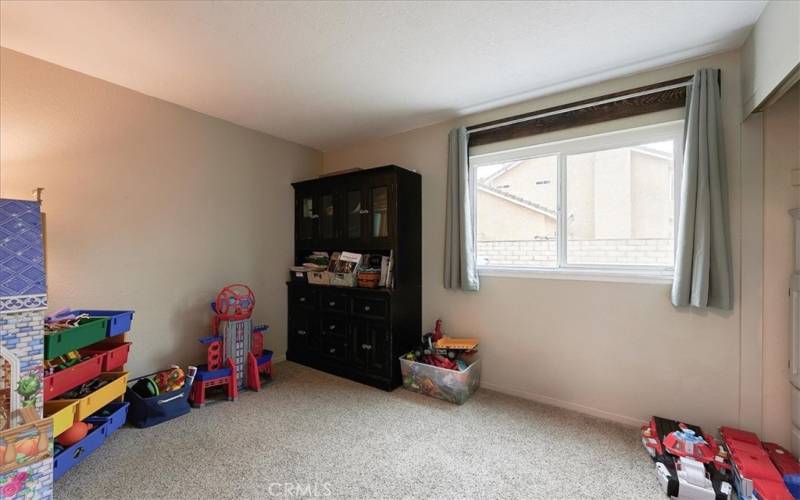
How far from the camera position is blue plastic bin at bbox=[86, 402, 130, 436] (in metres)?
1.87

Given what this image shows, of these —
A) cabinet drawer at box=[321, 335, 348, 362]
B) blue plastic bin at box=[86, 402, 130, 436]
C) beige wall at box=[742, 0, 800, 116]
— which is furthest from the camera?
cabinet drawer at box=[321, 335, 348, 362]

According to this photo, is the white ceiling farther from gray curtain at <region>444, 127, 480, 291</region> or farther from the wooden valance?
gray curtain at <region>444, 127, 480, 291</region>

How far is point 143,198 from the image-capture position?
2521 millimetres

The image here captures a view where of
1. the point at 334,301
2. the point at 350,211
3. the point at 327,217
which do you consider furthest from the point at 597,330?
the point at 327,217

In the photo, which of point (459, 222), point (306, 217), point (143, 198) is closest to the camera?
point (143, 198)

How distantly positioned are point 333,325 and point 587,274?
2159 millimetres

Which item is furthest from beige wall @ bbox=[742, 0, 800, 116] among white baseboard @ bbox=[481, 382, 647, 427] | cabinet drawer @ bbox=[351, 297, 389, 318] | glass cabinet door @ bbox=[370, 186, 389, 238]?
cabinet drawer @ bbox=[351, 297, 389, 318]

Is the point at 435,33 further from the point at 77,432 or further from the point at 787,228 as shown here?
the point at 77,432

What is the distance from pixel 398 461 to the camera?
5.89 feet

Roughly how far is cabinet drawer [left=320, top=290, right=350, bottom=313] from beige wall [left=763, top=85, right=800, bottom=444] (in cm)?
278

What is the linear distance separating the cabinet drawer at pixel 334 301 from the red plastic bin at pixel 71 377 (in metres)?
1.61

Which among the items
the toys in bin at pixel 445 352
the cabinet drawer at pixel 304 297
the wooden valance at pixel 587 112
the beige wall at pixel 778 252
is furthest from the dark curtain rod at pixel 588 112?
the cabinet drawer at pixel 304 297

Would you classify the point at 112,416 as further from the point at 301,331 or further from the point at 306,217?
the point at 306,217

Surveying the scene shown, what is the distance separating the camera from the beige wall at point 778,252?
176 centimetres
